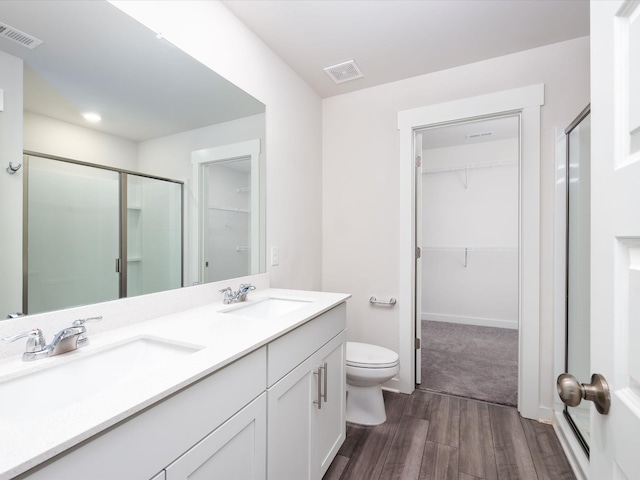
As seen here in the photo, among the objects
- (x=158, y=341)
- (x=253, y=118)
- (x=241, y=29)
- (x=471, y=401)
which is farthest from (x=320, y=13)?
(x=471, y=401)

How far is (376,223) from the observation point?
2.48 meters

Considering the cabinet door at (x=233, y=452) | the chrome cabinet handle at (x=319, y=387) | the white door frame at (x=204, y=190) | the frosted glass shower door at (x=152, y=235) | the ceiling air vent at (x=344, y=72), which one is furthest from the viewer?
the ceiling air vent at (x=344, y=72)

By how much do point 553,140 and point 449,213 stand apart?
7.71 ft

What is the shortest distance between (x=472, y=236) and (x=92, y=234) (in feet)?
13.7

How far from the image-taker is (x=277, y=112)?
2.09m

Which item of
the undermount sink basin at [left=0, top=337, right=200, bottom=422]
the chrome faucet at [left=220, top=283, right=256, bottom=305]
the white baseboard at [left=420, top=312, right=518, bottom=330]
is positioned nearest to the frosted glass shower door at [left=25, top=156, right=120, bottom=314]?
the undermount sink basin at [left=0, top=337, right=200, bottom=422]

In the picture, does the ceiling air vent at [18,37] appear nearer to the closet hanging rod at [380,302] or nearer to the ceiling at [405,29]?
the ceiling at [405,29]

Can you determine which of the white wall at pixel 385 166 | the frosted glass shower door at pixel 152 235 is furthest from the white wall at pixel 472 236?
the frosted glass shower door at pixel 152 235

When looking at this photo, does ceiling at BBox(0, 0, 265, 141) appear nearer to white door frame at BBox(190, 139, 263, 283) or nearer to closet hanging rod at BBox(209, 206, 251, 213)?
white door frame at BBox(190, 139, 263, 283)

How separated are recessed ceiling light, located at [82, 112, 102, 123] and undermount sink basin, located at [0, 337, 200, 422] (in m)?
0.77

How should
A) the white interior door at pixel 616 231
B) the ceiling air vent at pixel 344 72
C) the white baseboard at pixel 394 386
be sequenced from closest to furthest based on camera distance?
the white interior door at pixel 616 231, the ceiling air vent at pixel 344 72, the white baseboard at pixel 394 386

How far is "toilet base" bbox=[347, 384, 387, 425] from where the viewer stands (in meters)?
1.99

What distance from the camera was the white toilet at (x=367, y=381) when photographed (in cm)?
192

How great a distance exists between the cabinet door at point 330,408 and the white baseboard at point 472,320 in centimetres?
255
